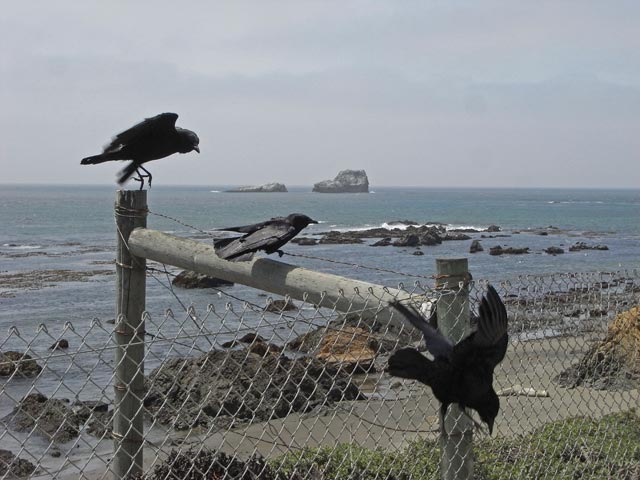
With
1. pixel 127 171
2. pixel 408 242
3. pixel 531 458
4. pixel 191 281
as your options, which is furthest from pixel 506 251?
pixel 127 171

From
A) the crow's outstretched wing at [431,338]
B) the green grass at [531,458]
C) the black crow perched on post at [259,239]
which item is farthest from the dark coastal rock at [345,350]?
the crow's outstretched wing at [431,338]

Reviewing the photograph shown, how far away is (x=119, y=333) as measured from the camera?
3.38 metres

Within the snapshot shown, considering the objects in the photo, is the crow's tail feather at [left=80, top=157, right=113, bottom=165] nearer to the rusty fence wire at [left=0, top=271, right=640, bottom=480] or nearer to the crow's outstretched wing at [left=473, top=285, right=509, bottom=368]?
the rusty fence wire at [left=0, top=271, right=640, bottom=480]

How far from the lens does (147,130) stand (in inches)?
162

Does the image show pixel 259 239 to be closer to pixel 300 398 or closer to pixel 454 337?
pixel 454 337

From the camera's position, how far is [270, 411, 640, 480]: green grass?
4.98 meters

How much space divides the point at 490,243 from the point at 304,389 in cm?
4132

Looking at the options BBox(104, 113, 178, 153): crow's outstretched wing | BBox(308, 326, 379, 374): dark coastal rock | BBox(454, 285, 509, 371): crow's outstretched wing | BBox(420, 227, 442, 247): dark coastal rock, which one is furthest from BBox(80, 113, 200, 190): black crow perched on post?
BBox(420, 227, 442, 247): dark coastal rock

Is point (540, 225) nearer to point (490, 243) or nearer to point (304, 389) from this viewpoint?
point (490, 243)

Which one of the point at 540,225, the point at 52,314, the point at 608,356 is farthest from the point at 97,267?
the point at 540,225

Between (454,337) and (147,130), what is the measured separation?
2.02 metres

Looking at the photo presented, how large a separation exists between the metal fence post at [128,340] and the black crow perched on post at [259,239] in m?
0.42

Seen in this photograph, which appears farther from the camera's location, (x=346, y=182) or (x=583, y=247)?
(x=346, y=182)

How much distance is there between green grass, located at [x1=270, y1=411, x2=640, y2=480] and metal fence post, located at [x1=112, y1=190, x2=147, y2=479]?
1.44 metres
